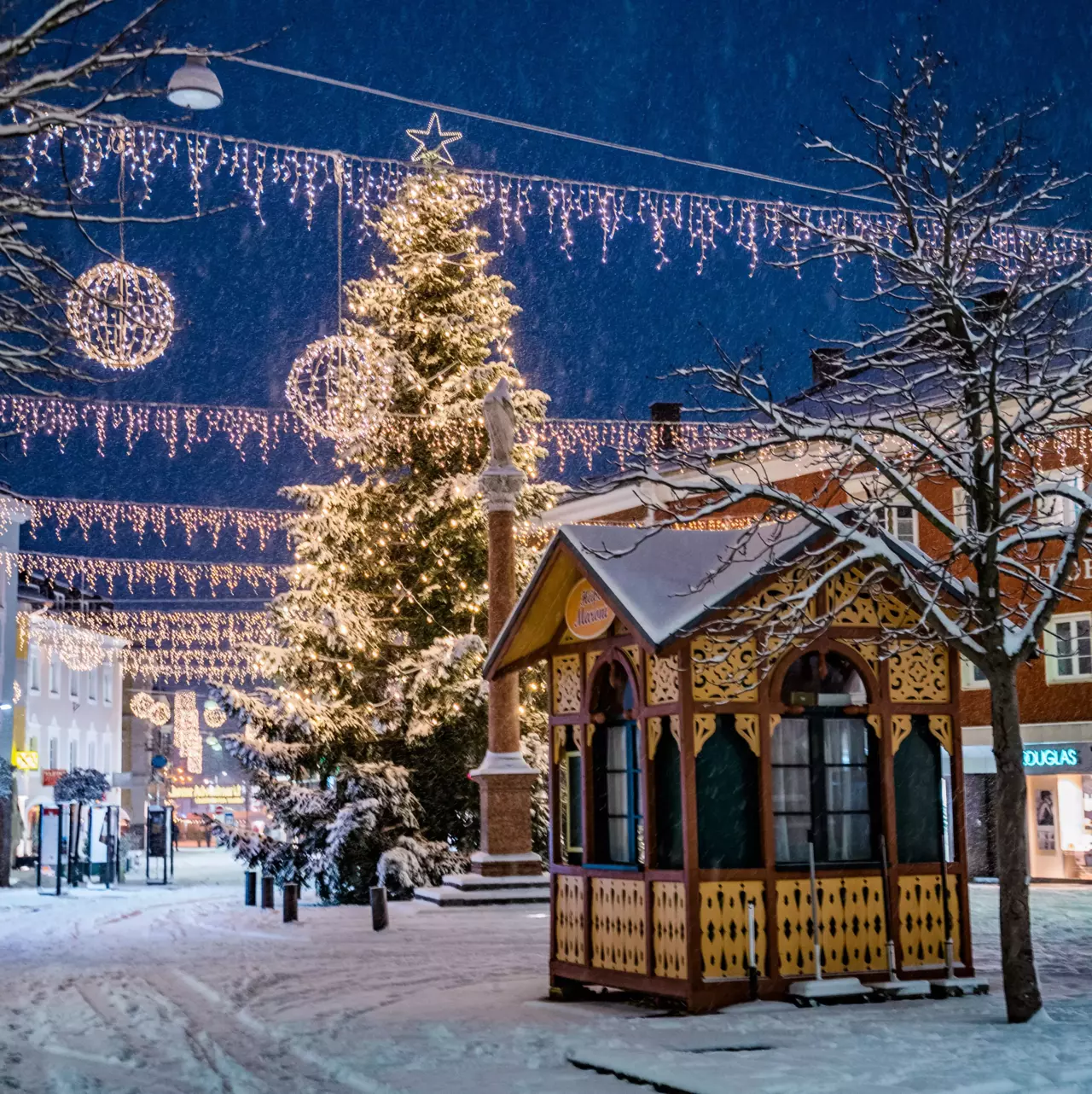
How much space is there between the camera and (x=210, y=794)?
113812mm

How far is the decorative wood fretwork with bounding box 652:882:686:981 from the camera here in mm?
13010

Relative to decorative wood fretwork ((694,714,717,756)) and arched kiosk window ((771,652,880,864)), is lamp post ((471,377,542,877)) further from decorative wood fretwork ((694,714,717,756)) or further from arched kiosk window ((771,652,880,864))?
decorative wood fretwork ((694,714,717,756))

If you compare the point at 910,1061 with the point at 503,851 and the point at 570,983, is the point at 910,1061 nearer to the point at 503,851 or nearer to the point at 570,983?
the point at 570,983

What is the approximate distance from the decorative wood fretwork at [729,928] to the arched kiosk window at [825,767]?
0.57 metres

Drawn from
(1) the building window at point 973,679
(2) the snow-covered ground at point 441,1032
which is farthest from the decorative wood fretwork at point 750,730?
(1) the building window at point 973,679

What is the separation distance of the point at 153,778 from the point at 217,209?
71.8m

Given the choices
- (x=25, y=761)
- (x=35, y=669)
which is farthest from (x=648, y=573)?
(x=35, y=669)

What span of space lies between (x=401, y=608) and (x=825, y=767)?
1747 centimetres

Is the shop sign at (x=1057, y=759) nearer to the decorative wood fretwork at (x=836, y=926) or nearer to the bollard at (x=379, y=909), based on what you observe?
the bollard at (x=379, y=909)

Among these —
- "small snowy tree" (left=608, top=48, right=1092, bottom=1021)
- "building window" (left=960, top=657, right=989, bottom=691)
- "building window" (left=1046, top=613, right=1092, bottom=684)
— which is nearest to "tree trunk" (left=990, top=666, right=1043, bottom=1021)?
"small snowy tree" (left=608, top=48, right=1092, bottom=1021)

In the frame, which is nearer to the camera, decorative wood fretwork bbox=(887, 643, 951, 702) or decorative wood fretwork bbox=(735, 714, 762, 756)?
decorative wood fretwork bbox=(735, 714, 762, 756)

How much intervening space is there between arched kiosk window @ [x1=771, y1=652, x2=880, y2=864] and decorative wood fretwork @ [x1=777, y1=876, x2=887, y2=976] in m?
0.27

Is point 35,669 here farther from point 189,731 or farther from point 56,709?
point 189,731

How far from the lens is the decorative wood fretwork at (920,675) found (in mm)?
14141
